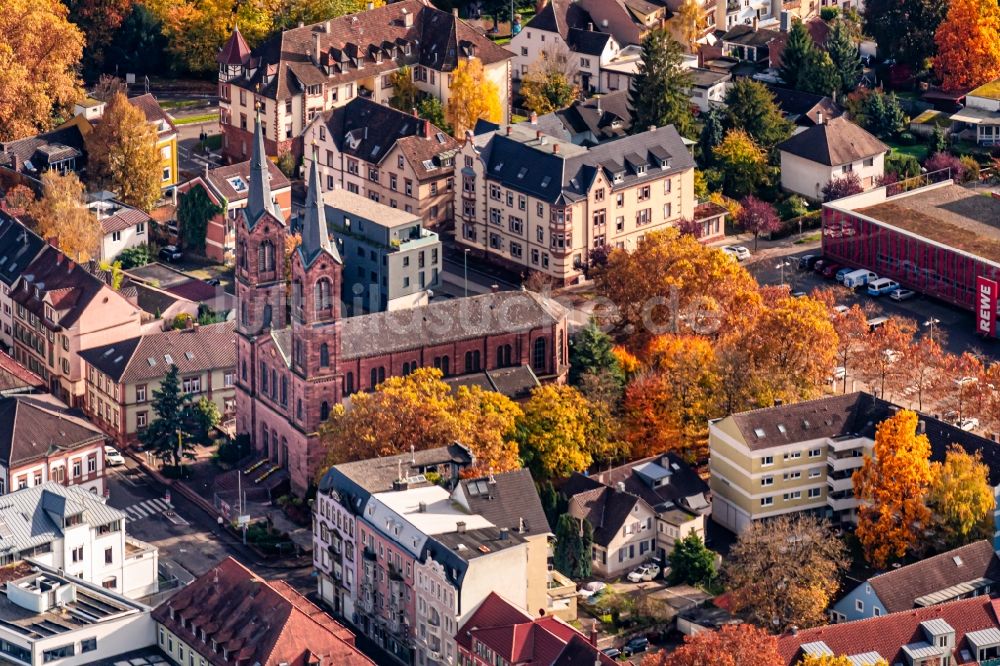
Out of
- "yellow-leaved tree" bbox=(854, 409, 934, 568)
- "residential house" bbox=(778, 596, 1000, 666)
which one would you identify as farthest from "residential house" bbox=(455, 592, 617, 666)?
"yellow-leaved tree" bbox=(854, 409, 934, 568)

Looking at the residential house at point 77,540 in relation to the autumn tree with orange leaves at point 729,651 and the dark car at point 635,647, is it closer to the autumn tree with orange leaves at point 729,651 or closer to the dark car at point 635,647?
the dark car at point 635,647

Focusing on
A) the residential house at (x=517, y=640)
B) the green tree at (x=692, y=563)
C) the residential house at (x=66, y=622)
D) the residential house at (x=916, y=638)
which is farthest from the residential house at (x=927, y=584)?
the residential house at (x=66, y=622)

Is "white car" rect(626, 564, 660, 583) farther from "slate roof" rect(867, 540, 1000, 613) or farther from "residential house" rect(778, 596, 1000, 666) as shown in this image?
"residential house" rect(778, 596, 1000, 666)

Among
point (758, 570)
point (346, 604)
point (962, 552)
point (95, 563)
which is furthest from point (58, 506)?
point (962, 552)

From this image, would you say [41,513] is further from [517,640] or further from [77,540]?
[517,640]

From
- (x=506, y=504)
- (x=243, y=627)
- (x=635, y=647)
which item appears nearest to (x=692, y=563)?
(x=635, y=647)
